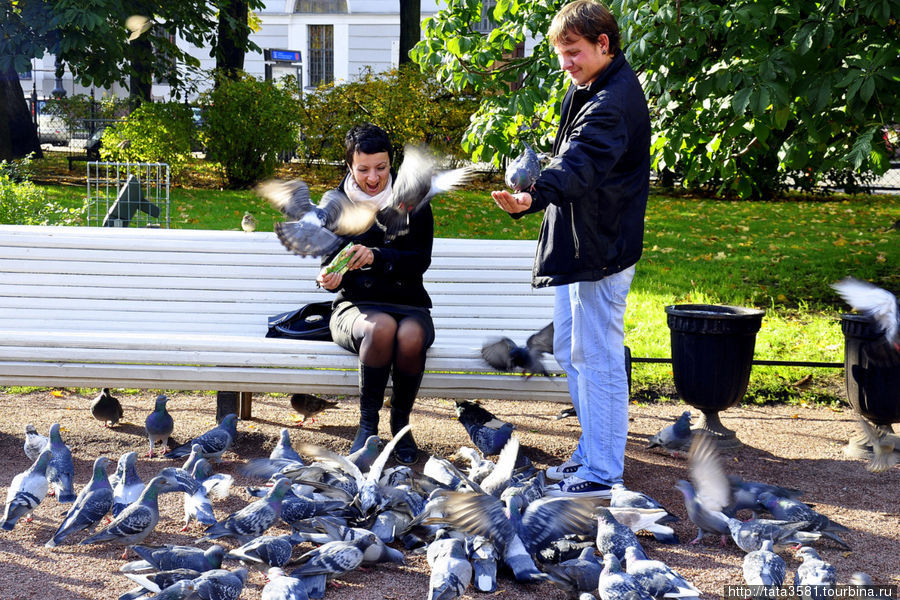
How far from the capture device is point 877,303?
169 inches

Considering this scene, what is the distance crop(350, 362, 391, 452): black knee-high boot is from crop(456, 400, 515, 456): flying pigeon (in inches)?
22.4

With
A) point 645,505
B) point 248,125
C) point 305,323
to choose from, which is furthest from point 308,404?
point 248,125

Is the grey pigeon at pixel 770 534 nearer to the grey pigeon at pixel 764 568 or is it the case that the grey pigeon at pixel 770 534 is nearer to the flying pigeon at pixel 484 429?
the grey pigeon at pixel 764 568

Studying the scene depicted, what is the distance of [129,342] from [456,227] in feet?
24.8

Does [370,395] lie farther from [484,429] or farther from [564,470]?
[564,470]

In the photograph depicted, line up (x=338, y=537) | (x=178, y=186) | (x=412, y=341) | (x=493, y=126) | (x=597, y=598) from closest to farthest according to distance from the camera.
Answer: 1. (x=597, y=598)
2. (x=338, y=537)
3. (x=412, y=341)
4. (x=493, y=126)
5. (x=178, y=186)

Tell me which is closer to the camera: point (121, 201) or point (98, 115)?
point (121, 201)

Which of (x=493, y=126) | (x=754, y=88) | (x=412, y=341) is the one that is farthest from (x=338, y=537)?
(x=493, y=126)

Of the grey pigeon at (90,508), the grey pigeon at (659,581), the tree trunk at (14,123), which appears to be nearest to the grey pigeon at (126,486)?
the grey pigeon at (90,508)

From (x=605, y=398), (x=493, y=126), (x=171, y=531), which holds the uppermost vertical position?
(x=493, y=126)

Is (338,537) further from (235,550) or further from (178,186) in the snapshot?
(178,186)

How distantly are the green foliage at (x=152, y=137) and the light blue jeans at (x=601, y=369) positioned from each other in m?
11.1

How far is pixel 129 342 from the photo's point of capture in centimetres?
450

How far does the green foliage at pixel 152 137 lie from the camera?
44.9ft
